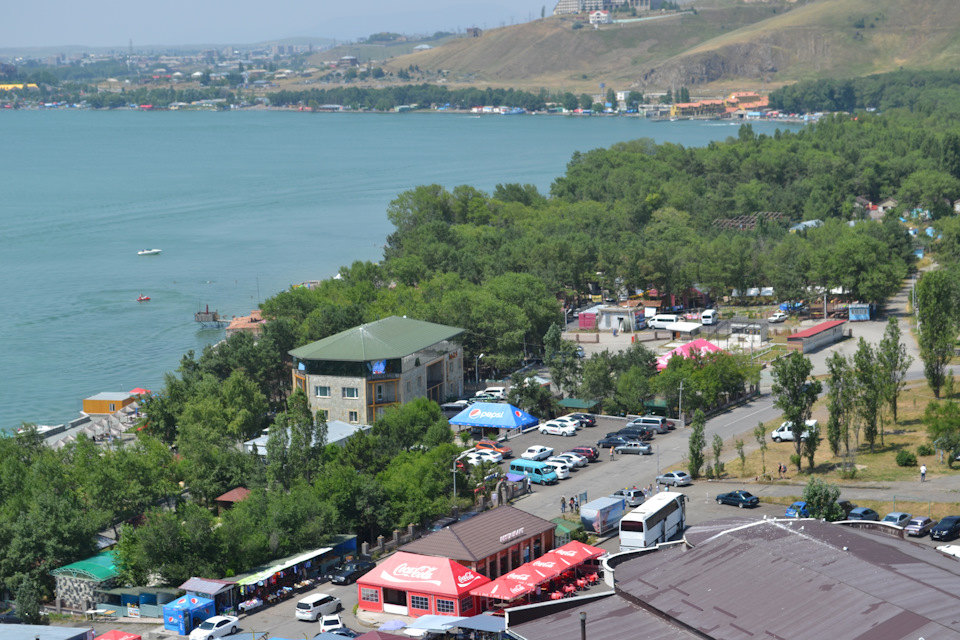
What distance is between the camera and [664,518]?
2350 centimetres

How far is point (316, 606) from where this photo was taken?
69.2 ft

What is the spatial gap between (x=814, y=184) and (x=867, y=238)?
2801cm

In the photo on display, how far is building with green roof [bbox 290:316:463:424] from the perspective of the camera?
1362 inches

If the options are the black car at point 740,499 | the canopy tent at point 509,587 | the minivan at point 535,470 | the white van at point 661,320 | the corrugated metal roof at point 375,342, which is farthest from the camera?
the white van at point 661,320

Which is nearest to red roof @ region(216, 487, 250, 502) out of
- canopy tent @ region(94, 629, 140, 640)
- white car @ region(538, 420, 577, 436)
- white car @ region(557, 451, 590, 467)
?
canopy tent @ region(94, 629, 140, 640)

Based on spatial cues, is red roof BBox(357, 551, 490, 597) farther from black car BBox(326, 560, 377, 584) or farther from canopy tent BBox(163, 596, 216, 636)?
canopy tent BBox(163, 596, 216, 636)

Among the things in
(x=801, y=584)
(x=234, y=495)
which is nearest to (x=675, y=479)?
→ (x=234, y=495)

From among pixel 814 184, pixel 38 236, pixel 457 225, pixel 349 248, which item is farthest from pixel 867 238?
pixel 38 236

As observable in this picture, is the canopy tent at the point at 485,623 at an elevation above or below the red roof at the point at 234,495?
above

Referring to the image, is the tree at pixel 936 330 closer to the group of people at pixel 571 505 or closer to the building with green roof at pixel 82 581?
the group of people at pixel 571 505

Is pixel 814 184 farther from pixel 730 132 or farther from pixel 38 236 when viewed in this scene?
pixel 730 132

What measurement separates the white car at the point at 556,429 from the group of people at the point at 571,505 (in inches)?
242

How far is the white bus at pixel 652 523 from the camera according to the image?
902 inches

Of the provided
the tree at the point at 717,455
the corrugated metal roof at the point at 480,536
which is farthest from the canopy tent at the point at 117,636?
the tree at the point at 717,455
